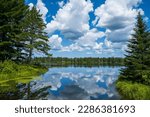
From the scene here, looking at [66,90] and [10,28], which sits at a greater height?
[10,28]

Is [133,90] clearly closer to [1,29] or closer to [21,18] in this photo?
[1,29]

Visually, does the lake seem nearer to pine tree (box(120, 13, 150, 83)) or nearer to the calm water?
the calm water

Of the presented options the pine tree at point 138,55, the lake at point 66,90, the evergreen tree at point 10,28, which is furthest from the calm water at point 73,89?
the evergreen tree at point 10,28

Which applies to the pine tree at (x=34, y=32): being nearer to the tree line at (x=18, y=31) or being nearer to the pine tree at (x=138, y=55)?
the tree line at (x=18, y=31)

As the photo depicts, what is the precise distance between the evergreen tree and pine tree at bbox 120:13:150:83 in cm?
1870

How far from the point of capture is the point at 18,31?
50.1 meters

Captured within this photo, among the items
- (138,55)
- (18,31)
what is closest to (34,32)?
(18,31)

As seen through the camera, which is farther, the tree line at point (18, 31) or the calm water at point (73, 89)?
the tree line at point (18, 31)

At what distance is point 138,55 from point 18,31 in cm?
2526

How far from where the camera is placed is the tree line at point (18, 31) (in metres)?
43.2

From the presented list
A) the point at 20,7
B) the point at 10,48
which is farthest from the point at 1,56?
the point at 20,7

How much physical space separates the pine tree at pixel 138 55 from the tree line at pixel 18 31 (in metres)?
18.7

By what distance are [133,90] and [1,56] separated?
84.1ft

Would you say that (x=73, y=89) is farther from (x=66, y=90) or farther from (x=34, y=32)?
(x=34, y=32)
